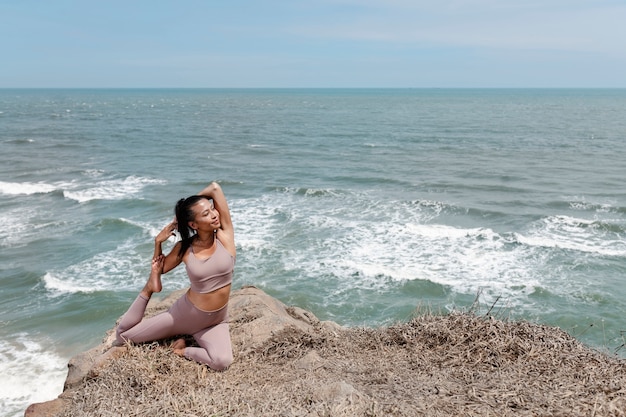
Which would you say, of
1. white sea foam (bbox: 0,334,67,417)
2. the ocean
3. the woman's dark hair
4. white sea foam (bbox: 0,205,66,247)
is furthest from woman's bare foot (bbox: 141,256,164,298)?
white sea foam (bbox: 0,205,66,247)

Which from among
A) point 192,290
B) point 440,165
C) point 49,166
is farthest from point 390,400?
point 49,166

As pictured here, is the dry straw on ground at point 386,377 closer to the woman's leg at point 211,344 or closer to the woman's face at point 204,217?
the woman's leg at point 211,344

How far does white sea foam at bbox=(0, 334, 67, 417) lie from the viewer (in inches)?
353

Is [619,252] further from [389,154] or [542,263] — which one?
[389,154]

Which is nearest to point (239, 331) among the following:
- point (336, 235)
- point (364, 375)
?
point (364, 375)

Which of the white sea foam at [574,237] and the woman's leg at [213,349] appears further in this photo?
the white sea foam at [574,237]

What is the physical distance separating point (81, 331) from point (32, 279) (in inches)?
145

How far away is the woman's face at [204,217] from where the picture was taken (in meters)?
5.59

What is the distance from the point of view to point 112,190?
83.2 ft

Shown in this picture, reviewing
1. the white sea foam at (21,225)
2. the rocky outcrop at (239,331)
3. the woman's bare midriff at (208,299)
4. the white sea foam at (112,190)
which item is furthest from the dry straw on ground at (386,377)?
the white sea foam at (112,190)

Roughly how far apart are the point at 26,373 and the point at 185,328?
570cm

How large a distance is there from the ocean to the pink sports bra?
115 inches

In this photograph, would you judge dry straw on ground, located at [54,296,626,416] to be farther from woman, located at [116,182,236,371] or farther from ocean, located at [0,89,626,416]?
ocean, located at [0,89,626,416]

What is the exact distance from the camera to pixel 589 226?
19.1 meters
